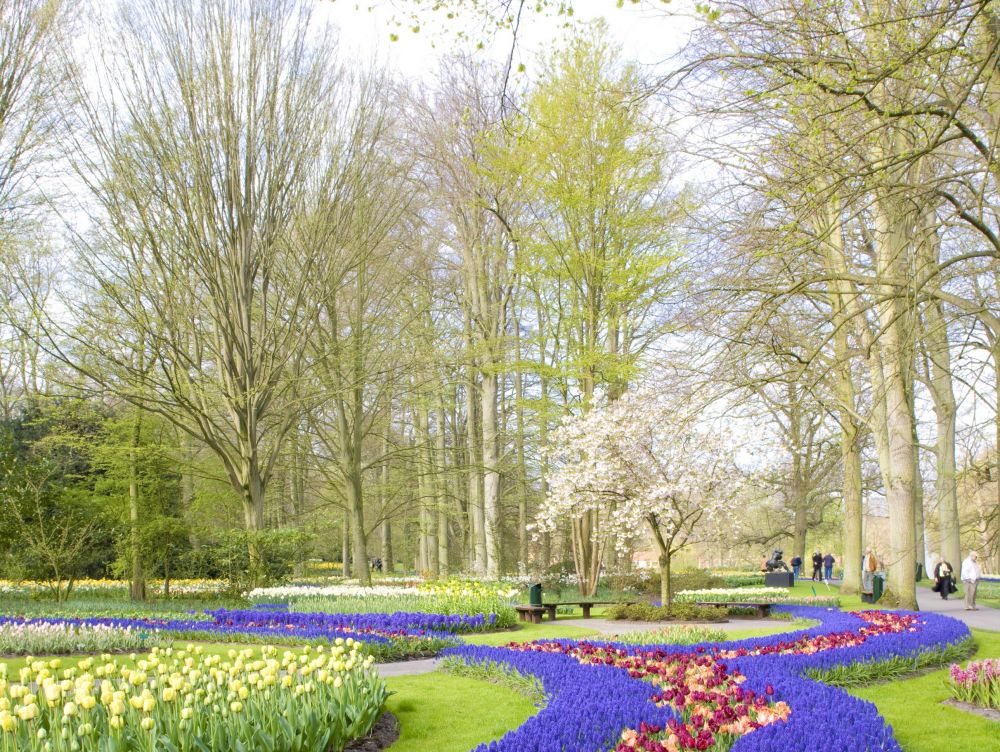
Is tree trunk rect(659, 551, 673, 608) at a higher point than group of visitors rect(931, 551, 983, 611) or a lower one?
higher

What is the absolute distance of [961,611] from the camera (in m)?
18.5

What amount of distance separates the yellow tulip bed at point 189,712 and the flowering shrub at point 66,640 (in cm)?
420

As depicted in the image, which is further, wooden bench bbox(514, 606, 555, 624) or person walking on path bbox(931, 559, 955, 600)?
person walking on path bbox(931, 559, 955, 600)

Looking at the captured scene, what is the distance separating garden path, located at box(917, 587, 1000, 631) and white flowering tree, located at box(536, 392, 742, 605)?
4717 mm

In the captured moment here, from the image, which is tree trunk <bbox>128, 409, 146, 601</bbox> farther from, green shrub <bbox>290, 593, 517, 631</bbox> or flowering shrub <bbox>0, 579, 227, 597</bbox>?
green shrub <bbox>290, 593, 517, 631</bbox>

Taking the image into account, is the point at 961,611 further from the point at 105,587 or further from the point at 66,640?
the point at 105,587

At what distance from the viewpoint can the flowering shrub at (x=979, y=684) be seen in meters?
7.62

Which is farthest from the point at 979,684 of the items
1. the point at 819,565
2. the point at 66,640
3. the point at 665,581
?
the point at 819,565

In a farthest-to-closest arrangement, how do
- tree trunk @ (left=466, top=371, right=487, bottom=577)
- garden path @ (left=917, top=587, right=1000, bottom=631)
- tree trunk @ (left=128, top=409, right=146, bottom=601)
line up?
tree trunk @ (left=466, top=371, right=487, bottom=577)
tree trunk @ (left=128, top=409, right=146, bottom=601)
garden path @ (left=917, top=587, right=1000, bottom=631)

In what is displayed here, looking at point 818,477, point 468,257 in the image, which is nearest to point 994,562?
point 818,477

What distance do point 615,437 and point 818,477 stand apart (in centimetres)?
1930

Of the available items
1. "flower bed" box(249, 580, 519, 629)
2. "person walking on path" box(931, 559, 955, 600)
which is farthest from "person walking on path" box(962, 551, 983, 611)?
"flower bed" box(249, 580, 519, 629)

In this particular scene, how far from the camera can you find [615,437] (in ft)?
55.1

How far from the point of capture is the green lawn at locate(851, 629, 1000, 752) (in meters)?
6.47
